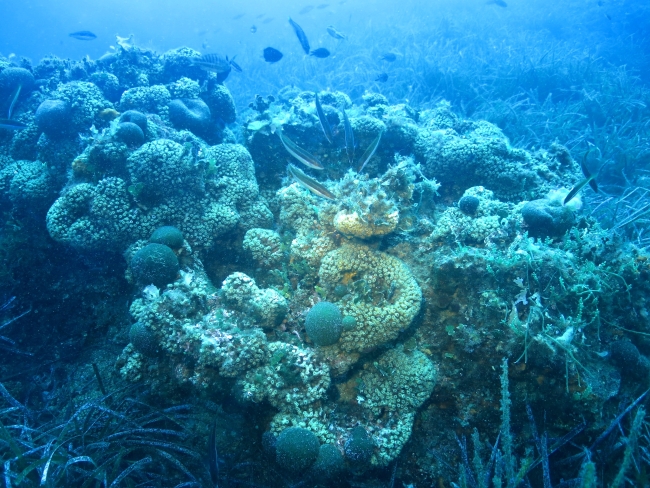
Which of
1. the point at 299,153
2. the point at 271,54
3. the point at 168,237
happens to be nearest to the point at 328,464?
the point at 168,237

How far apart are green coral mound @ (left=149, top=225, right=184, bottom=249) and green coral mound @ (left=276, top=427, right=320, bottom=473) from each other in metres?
2.54

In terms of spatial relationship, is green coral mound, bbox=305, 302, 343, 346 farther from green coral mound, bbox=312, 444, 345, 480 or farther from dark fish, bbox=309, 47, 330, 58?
dark fish, bbox=309, 47, 330, 58

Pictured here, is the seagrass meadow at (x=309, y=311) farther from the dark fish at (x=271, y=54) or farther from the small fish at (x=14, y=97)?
the dark fish at (x=271, y=54)

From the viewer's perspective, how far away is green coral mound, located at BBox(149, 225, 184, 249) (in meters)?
3.80

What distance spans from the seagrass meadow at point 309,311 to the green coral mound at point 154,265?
3 cm

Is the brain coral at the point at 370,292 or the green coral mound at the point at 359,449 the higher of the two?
the brain coral at the point at 370,292

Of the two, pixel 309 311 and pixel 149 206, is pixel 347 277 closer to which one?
pixel 309 311

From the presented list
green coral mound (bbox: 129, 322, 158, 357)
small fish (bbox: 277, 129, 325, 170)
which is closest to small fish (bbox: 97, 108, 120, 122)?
small fish (bbox: 277, 129, 325, 170)

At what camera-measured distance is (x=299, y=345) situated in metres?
3.31

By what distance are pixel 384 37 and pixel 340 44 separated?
2.88 m

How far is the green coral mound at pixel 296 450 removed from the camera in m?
2.53

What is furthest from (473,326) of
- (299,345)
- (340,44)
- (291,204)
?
(340,44)

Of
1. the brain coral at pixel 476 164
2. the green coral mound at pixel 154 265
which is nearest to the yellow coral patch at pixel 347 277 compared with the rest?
the green coral mound at pixel 154 265

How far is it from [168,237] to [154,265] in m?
0.48
